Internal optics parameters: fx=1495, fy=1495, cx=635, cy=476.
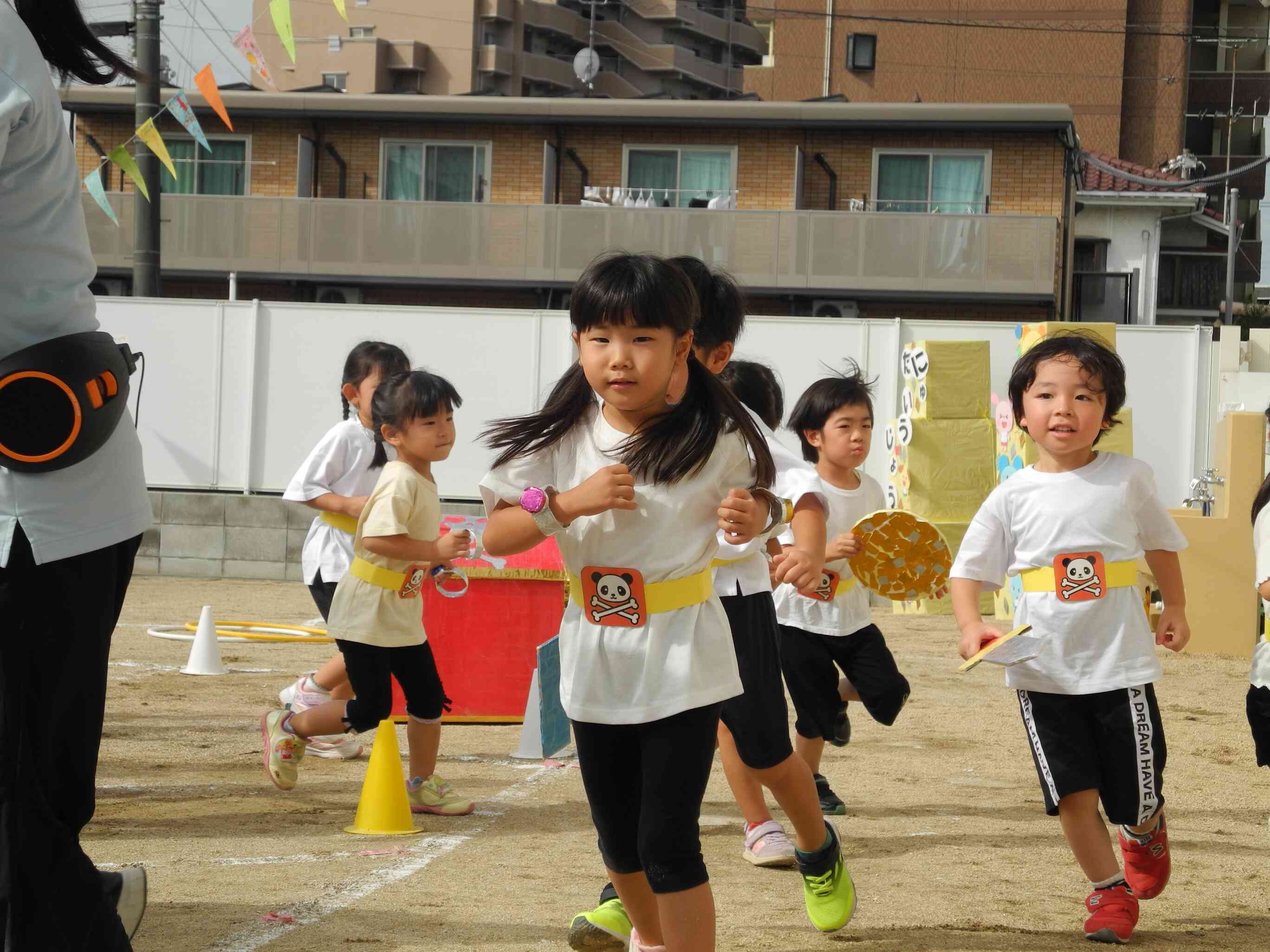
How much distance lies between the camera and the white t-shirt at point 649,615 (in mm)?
3031

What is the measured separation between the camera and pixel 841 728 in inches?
218

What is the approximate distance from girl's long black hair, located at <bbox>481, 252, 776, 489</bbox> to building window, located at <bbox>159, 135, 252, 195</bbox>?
26926 millimetres

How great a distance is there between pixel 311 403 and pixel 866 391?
34.0 feet

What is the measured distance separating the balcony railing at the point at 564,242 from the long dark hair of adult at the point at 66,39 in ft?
75.8

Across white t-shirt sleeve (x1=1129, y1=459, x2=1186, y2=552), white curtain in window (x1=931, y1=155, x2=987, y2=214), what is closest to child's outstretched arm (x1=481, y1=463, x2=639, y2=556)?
white t-shirt sleeve (x1=1129, y1=459, x2=1186, y2=552)

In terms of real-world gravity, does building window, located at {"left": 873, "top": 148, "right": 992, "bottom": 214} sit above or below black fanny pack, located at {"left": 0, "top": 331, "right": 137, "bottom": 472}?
above

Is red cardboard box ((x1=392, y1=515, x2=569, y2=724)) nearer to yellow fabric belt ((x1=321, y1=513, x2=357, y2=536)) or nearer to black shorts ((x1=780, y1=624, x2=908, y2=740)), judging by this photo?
yellow fabric belt ((x1=321, y1=513, x2=357, y2=536))

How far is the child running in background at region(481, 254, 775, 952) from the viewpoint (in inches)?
119

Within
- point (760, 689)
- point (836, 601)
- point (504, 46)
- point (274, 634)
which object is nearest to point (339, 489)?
point (836, 601)

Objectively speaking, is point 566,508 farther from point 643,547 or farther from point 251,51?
point 251,51

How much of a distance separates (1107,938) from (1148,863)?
0.31 meters

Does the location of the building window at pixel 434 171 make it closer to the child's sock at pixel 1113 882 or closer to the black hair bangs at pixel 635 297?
the child's sock at pixel 1113 882

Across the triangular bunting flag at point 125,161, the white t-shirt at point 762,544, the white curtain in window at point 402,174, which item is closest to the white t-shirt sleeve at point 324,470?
the white t-shirt at point 762,544

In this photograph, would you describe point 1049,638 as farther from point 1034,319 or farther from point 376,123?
point 376,123
